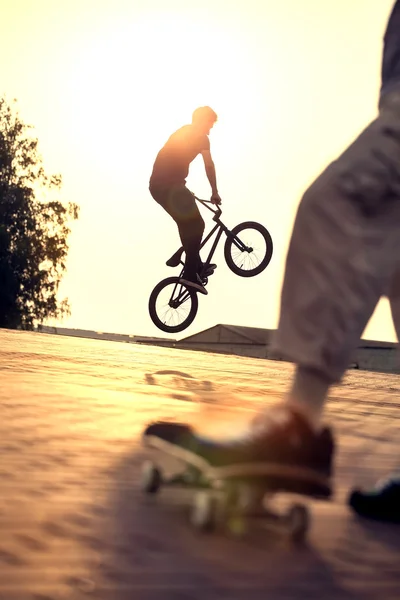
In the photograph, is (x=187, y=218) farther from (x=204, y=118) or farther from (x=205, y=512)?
(x=205, y=512)

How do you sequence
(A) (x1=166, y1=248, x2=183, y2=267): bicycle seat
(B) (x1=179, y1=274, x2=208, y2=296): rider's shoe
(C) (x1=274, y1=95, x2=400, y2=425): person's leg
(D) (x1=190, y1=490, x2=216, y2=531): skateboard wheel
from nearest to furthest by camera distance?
1. (D) (x1=190, y1=490, x2=216, y2=531): skateboard wheel
2. (C) (x1=274, y1=95, x2=400, y2=425): person's leg
3. (B) (x1=179, y1=274, x2=208, y2=296): rider's shoe
4. (A) (x1=166, y1=248, x2=183, y2=267): bicycle seat

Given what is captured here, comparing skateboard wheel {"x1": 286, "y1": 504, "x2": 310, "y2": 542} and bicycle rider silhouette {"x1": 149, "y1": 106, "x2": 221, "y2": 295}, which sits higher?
bicycle rider silhouette {"x1": 149, "y1": 106, "x2": 221, "y2": 295}

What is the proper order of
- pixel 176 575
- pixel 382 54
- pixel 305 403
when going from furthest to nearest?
1. pixel 382 54
2. pixel 305 403
3. pixel 176 575

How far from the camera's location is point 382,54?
1.91m

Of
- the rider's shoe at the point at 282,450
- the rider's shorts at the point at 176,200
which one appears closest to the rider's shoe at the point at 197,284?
the rider's shorts at the point at 176,200

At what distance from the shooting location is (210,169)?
33.4ft

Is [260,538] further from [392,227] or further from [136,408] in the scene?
[136,408]

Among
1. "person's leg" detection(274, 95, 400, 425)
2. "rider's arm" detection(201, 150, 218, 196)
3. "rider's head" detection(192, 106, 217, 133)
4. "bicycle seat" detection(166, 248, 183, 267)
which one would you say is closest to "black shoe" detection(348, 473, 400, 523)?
"person's leg" detection(274, 95, 400, 425)

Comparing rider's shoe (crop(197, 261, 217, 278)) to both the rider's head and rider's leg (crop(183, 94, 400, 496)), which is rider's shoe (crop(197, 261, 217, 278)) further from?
rider's leg (crop(183, 94, 400, 496))

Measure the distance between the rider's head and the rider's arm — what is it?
1.31 feet

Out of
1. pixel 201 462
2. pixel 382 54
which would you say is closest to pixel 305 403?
pixel 201 462

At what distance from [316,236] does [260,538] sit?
0.56 metres

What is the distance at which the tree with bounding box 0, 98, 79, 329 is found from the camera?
32.2 metres

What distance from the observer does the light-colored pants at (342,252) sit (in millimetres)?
1653
